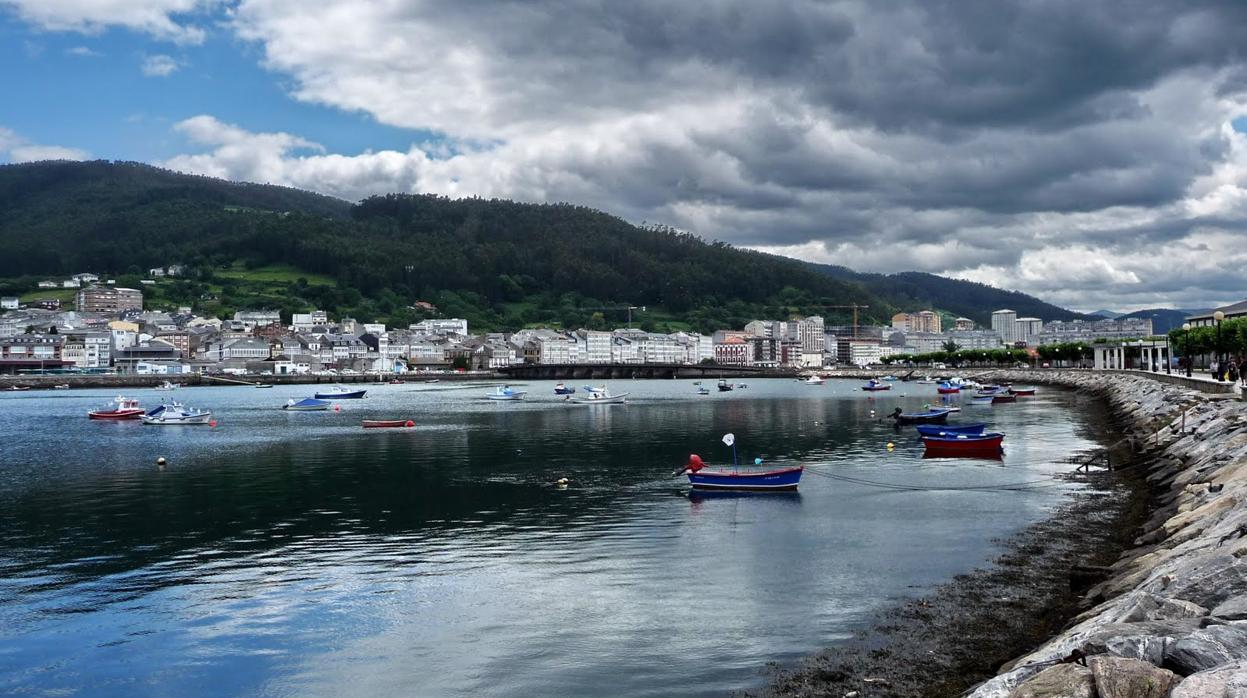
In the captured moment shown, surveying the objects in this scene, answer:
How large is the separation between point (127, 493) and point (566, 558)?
78.0 feet

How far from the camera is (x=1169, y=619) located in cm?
1139

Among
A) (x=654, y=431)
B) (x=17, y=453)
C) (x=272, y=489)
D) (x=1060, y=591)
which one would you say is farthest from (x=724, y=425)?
(x=1060, y=591)

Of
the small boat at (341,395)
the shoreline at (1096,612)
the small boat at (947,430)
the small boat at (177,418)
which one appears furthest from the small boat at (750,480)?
the small boat at (341,395)

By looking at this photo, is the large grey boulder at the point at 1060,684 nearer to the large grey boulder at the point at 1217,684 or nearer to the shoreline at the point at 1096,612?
the shoreline at the point at 1096,612

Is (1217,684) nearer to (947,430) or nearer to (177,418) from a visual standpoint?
(947,430)

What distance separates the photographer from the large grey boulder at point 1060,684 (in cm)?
939

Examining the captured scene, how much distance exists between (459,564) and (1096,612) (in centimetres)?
1510

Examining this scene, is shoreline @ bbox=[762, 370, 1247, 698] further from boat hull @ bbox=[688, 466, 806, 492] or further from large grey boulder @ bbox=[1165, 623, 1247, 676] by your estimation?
boat hull @ bbox=[688, 466, 806, 492]

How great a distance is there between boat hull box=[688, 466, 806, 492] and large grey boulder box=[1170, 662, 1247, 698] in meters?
27.5

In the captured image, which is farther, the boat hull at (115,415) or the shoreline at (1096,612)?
the boat hull at (115,415)

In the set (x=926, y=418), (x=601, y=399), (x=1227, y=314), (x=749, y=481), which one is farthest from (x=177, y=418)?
(x=1227, y=314)

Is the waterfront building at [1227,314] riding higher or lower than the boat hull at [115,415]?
higher

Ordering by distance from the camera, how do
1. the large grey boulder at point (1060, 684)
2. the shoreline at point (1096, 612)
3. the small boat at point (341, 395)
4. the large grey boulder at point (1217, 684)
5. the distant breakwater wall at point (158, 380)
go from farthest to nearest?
the distant breakwater wall at point (158, 380), the small boat at point (341, 395), the shoreline at point (1096, 612), the large grey boulder at point (1060, 684), the large grey boulder at point (1217, 684)

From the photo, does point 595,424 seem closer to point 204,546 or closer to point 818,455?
point 818,455
